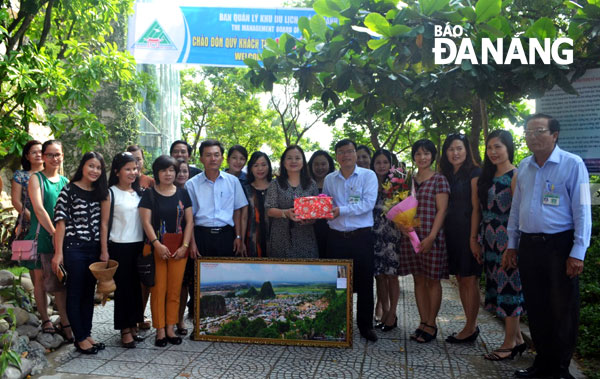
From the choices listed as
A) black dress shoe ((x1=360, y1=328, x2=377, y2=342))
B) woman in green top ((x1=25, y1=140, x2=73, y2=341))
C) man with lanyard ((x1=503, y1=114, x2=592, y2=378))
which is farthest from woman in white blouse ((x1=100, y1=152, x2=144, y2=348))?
man with lanyard ((x1=503, y1=114, x2=592, y2=378))

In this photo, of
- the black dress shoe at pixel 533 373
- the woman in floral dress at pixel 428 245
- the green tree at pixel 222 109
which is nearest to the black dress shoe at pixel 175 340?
the woman in floral dress at pixel 428 245

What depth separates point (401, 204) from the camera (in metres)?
4.52

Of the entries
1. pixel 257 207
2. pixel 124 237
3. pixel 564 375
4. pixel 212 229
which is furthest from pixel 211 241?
pixel 564 375

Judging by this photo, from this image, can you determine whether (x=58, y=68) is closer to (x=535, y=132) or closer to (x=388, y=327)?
(x=388, y=327)

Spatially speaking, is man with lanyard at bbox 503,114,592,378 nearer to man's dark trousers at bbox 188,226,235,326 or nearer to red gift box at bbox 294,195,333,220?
red gift box at bbox 294,195,333,220

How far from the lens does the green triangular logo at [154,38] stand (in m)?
9.43

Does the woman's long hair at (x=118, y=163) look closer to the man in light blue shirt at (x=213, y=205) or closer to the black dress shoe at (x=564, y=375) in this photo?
the man in light blue shirt at (x=213, y=205)

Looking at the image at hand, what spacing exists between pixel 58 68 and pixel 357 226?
3901 millimetres

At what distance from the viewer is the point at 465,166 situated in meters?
4.67

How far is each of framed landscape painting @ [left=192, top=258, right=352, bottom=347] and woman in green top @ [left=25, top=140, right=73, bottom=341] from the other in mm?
1323

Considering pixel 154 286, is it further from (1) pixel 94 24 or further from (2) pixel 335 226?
(1) pixel 94 24

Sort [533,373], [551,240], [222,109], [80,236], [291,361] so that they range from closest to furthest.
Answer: [551,240], [533,373], [291,361], [80,236], [222,109]

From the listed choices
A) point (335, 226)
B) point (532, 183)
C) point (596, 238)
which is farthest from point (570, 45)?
point (596, 238)

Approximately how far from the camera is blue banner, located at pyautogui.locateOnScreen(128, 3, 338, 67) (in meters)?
9.44
